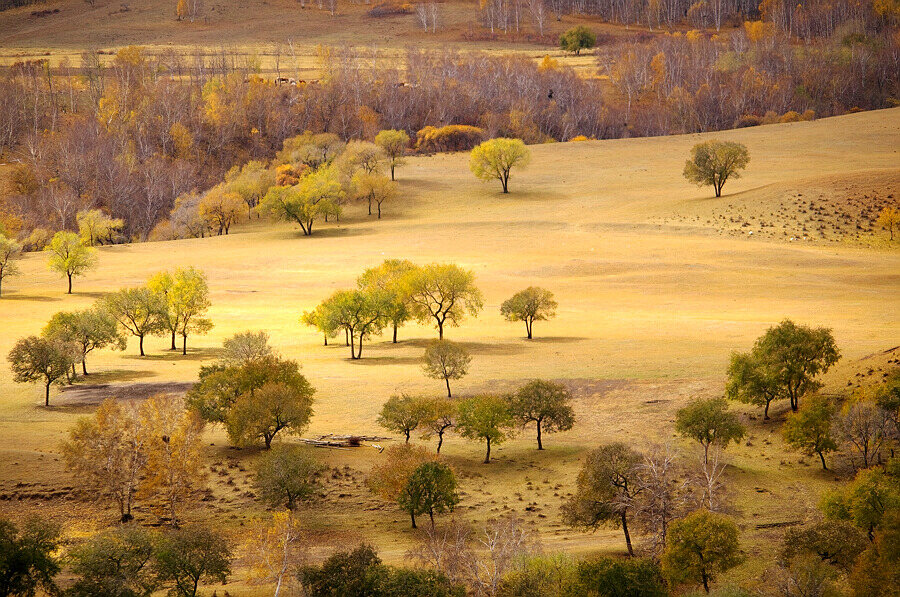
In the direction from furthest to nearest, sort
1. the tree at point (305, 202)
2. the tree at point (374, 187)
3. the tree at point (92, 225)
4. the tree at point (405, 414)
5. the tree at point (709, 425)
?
the tree at point (374, 187), the tree at point (305, 202), the tree at point (92, 225), the tree at point (405, 414), the tree at point (709, 425)

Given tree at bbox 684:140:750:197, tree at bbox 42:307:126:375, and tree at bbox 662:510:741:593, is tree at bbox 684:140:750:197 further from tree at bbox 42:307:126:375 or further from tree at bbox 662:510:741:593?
tree at bbox 662:510:741:593

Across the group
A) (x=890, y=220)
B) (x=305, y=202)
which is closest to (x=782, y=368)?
(x=890, y=220)

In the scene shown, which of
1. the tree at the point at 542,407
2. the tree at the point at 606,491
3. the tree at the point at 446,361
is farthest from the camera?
the tree at the point at 446,361

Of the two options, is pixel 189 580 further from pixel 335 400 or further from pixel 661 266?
pixel 661 266

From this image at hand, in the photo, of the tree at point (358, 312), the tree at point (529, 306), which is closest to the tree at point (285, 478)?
the tree at point (358, 312)

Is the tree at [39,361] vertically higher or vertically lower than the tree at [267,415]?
higher

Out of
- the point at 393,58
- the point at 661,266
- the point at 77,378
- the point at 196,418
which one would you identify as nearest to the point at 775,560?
the point at 196,418

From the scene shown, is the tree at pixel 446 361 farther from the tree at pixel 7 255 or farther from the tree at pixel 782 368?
the tree at pixel 7 255
